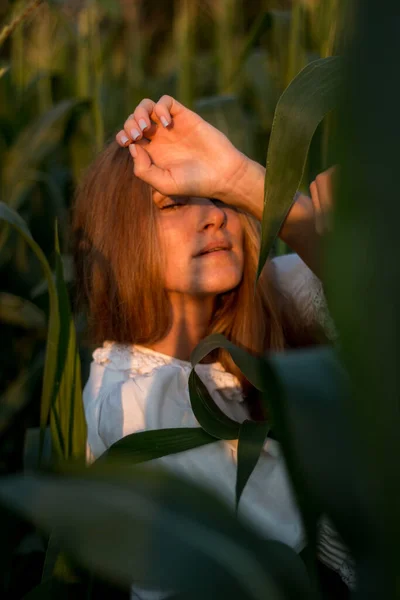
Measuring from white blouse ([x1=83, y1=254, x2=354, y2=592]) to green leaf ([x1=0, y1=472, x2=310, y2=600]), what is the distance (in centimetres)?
57

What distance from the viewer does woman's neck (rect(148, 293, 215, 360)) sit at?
1.08 meters

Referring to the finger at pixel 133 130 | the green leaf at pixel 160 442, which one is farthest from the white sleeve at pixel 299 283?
the green leaf at pixel 160 442

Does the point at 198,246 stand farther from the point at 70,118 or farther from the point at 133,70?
the point at 133,70

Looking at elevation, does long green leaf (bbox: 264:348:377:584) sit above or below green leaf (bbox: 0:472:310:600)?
above

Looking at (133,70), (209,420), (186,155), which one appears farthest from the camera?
(133,70)

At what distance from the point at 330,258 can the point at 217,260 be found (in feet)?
2.55

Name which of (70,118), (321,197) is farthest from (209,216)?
(70,118)

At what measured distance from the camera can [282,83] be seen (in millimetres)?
1403

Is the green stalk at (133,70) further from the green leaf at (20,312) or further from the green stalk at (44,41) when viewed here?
the green leaf at (20,312)

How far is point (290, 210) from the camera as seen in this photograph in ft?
2.82

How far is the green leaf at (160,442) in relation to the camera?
0.65 meters

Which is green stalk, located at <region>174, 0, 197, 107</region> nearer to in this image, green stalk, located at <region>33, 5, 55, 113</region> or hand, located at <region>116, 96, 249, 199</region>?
green stalk, located at <region>33, 5, 55, 113</region>

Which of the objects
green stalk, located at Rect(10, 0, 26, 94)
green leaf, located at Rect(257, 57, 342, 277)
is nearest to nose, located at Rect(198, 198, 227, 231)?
green leaf, located at Rect(257, 57, 342, 277)

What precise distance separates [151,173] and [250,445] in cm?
39
